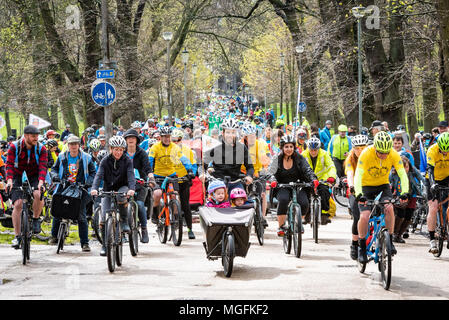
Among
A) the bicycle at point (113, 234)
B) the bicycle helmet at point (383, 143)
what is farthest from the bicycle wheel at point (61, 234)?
the bicycle helmet at point (383, 143)

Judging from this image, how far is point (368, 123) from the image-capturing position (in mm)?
27953

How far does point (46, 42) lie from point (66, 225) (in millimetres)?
19901

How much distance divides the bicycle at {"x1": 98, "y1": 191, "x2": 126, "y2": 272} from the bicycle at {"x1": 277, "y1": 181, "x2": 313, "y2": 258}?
8.53ft

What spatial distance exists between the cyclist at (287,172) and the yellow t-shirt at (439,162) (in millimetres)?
1869

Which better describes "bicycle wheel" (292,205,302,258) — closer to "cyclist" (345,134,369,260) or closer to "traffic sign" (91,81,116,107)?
"cyclist" (345,134,369,260)

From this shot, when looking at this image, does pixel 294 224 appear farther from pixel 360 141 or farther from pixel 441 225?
pixel 441 225

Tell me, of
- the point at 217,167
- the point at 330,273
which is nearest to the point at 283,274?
the point at 330,273

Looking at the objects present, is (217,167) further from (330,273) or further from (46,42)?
(46,42)

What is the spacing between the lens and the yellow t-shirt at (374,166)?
9812mm

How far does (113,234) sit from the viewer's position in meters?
10.5

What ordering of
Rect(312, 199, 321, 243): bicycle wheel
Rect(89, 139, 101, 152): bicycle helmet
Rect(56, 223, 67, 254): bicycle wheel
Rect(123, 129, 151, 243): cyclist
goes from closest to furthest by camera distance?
1. Rect(56, 223, 67, 254): bicycle wheel
2. Rect(123, 129, 151, 243): cyclist
3. Rect(312, 199, 321, 243): bicycle wheel
4. Rect(89, 139, 101, 152): bicycle helmet

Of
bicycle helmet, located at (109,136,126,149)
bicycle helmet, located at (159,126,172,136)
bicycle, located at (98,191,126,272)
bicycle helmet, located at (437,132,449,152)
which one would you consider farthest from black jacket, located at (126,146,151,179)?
bicycle helmet, located at (437,132,449,152)

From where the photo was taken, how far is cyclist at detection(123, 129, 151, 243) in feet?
42.2

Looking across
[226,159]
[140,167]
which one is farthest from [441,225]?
[140,167]
